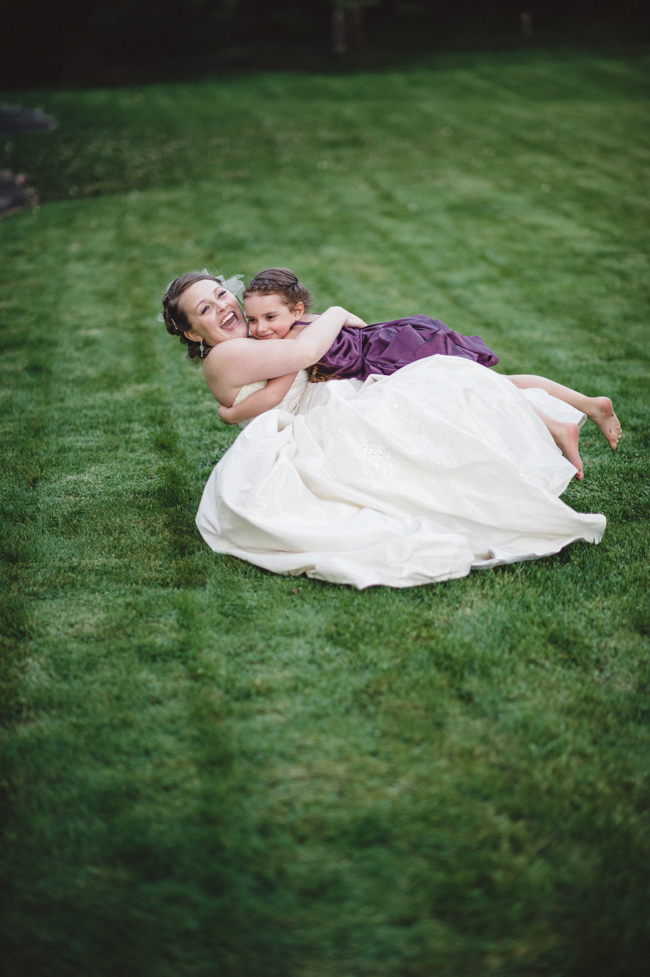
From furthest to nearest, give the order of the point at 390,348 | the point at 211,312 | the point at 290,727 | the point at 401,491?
the point at 390,348, the point at 211,312, the point at 401,491, the point at 290,727

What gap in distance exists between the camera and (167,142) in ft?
49.1

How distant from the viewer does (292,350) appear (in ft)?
11.1

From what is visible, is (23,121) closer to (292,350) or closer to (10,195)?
(10,195)

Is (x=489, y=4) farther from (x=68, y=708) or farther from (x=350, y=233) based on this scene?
(x=68, y=708)

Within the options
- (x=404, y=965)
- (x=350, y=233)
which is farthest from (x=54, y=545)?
(x=350, y=233)

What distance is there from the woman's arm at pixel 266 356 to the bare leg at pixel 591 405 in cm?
109

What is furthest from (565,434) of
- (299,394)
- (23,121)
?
(23,121)

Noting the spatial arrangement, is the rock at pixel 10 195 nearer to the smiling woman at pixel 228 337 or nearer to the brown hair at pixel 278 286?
the smiling woman at pixel 228 337

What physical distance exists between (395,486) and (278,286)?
3.96 ft

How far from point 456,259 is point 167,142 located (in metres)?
9.55

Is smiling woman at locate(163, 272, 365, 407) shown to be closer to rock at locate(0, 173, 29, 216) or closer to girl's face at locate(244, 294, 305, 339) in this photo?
girl's face at locate(244, 294, 305, 339)

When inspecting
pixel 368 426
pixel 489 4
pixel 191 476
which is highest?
pixel 489 4

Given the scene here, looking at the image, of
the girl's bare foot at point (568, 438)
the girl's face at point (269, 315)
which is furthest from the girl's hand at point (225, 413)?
the girl's bare foot at point (568, 438)

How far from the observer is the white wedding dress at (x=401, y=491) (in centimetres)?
300
